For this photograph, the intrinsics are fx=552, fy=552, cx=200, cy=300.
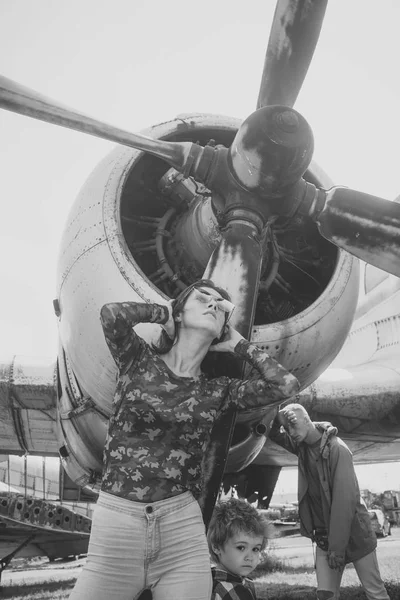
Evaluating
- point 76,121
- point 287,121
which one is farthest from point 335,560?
→ point 76,121

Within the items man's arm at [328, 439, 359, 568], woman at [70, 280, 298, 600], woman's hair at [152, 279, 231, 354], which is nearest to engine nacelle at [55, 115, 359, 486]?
man's arm at [328, 439, 359, 568]

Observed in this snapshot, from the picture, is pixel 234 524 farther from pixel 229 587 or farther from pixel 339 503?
pixel 339 503

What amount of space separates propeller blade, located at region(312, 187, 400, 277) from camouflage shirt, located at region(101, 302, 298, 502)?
1.38 metres

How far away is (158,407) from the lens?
2.15 meters

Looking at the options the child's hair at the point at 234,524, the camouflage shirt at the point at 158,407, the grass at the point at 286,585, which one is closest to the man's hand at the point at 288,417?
the child's hair at the point at 234,524

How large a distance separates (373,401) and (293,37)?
12.3 ft

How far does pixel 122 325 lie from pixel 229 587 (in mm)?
1248

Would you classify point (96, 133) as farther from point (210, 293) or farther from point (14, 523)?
point (14, 523)

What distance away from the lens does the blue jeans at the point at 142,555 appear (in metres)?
1.85

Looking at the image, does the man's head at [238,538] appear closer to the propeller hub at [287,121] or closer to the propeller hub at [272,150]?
the propeller hub at [272,150]

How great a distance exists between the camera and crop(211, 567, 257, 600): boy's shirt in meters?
2.38

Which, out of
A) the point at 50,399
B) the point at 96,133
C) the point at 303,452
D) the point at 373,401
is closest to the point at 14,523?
the point at 50,399

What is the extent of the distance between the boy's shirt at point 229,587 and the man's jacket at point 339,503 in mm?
898

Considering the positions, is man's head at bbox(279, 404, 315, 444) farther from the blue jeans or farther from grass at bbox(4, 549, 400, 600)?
grass at bbox(4, 549, 400, 600)
